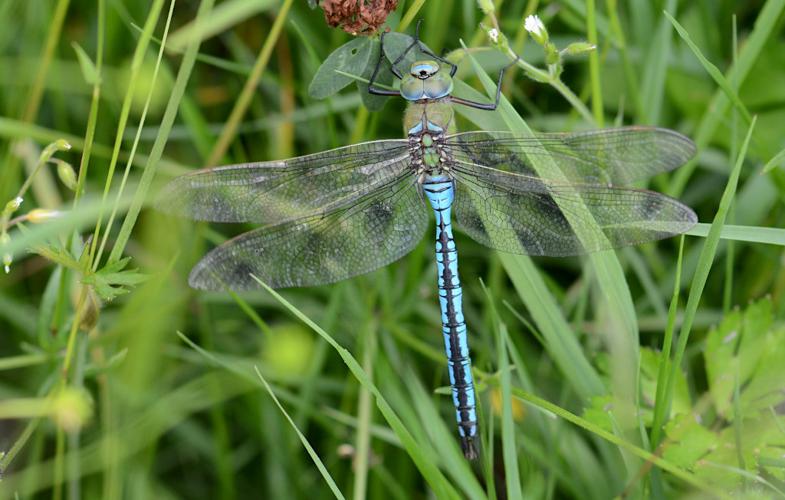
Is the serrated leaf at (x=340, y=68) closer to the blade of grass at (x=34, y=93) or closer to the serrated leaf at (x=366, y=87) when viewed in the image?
the serrated leaf at (x=366, y=87)

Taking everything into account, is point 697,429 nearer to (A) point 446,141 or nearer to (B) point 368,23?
(A) point 446,141

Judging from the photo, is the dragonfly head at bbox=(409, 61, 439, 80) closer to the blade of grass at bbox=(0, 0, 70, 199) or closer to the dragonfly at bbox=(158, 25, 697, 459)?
the dragonfly at bbox=(158, 25, 697, 459)

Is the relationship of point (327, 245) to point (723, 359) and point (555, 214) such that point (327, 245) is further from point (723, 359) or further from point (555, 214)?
point (723, 359)

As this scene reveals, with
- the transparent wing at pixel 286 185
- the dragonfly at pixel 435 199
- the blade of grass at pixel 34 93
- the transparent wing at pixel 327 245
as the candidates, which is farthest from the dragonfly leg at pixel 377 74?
the blade of grass at pixel 34 93

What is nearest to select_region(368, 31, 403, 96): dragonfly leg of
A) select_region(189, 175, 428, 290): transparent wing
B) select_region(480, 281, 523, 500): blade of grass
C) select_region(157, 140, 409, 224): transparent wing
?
select_region(157, 140, 409, 224): transparent wing

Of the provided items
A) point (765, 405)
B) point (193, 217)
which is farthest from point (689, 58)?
point (193, 217)

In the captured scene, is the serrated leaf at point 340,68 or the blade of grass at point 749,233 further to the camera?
the serrated leaf at point 340,68

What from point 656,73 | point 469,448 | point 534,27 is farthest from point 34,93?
point 656,73
